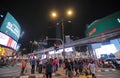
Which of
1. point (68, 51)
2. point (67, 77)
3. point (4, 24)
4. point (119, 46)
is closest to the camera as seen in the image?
point (67, 77)

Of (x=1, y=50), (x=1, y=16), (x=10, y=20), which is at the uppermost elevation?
(x=1, y=16)

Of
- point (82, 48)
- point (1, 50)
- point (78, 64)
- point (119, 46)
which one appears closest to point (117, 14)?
point (119, 46)

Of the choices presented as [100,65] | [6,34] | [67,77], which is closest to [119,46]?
[100,65]

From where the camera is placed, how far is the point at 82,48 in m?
36.9

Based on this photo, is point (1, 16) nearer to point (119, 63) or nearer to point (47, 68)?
point (47, 68)

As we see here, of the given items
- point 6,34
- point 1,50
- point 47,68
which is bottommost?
point 47,68

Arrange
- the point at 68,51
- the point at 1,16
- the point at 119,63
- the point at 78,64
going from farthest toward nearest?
the point at 68,51
the point at 1,16
the point at 119,63
the point at 78,64

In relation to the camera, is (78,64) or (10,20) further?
(10,20)

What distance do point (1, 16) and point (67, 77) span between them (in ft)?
93.9

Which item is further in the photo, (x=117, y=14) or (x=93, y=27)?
(x=93, y=27)

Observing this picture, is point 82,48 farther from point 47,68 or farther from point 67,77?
point 47,68

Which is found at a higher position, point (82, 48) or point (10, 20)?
point (10, 20)

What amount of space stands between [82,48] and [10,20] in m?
24.2

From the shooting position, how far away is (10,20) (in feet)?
88.9
